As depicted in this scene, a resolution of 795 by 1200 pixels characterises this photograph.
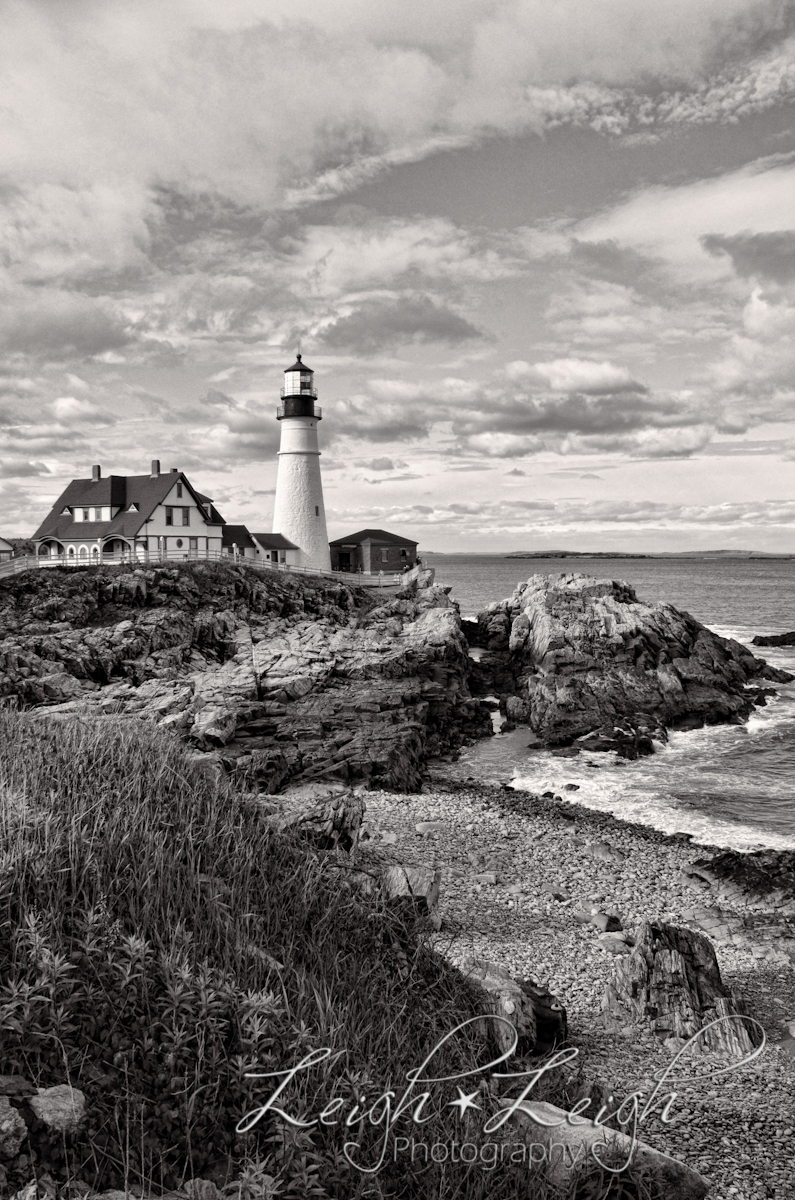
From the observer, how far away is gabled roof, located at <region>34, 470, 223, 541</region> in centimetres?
5075

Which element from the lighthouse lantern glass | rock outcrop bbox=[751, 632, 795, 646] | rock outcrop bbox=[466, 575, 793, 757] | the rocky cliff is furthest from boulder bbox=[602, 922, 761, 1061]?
the lighthouse lantern glass

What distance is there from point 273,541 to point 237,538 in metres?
2.58

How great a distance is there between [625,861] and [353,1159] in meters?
14.4

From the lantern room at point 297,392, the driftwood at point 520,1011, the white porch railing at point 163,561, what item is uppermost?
the lantern room at point 297,392

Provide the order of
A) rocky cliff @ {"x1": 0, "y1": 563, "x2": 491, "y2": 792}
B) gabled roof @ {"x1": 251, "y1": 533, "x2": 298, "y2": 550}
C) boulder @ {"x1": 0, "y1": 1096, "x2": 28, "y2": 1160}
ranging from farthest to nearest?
1. gabled roof @ {"x1": 251, "y1": 533, "x2": 298, "y2": 550}
2. rocky cliff @ {"x1": 0, "y1": 563, "x2": 491, "y2": 792}
3. boulder @ {"x1": 0, "y1": 1096, "x2": 28, "y2": 1160}

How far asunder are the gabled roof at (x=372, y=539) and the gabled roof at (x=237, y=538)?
10.3 meters

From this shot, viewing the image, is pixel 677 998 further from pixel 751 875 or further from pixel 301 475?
pixel 301 475

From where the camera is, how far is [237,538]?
2216 inches

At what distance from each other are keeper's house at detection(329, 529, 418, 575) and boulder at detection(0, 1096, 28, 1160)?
60.0 m

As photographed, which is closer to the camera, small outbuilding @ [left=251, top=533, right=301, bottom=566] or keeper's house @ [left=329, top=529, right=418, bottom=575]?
small outbuilding @ [left=251, top=533, right=301, bottom=566]

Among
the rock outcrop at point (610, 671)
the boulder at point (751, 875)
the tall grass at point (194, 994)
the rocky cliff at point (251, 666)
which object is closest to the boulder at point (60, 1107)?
the tall grass at point (194, 994)

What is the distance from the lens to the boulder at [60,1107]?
12.1 feet

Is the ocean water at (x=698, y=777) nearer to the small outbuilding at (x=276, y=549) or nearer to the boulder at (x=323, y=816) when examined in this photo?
the boulder at (x=323, y=816)

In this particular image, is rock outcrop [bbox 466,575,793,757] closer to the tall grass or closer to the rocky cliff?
the rocky cliff
